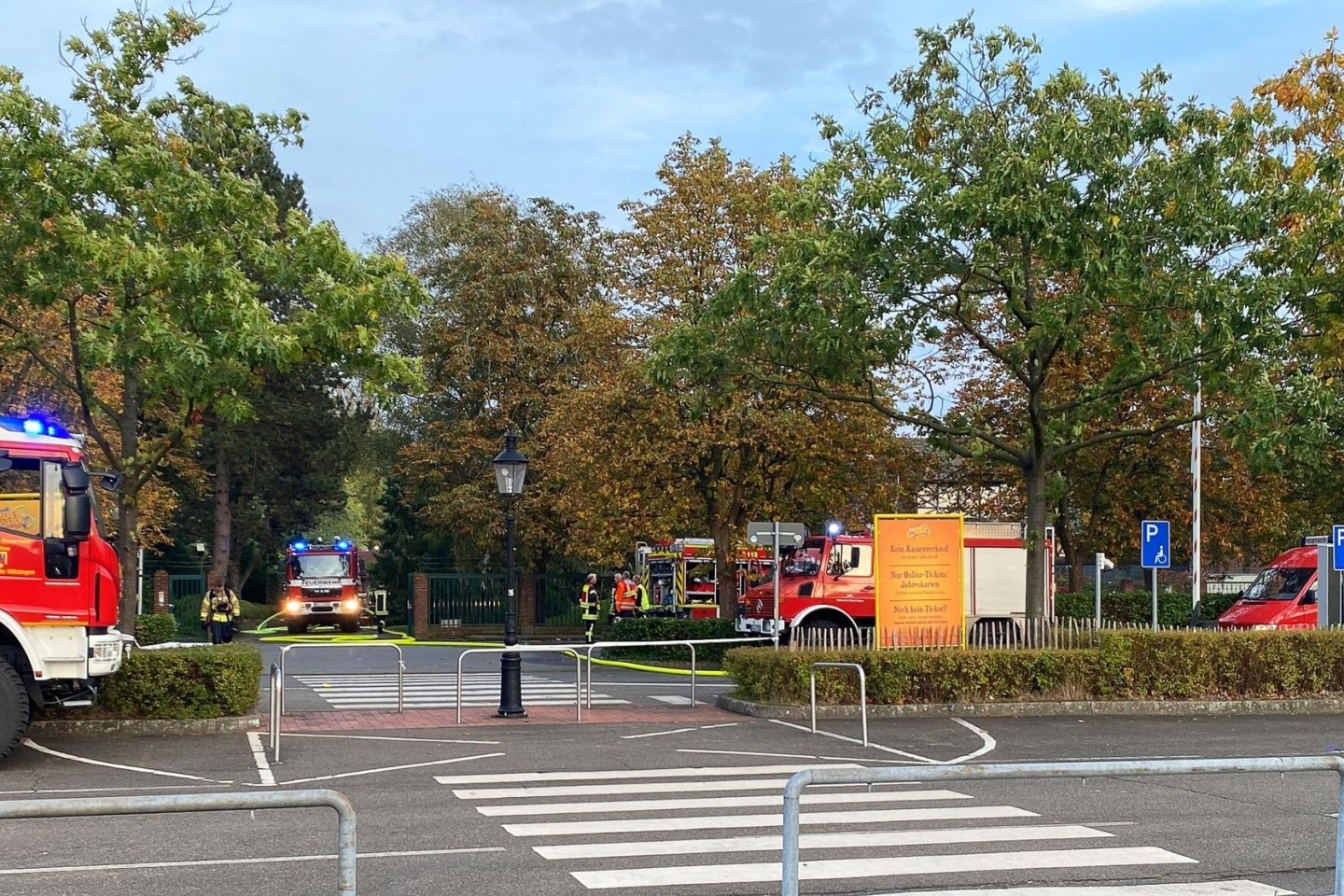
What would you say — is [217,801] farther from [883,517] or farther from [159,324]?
[883,517]

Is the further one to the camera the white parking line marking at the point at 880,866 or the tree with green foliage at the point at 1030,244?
the tree with green foliage at the point at 1030,244

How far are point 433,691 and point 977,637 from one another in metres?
8.78

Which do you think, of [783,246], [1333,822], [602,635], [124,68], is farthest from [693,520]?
[1333,822]

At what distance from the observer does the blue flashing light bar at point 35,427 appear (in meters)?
14.2

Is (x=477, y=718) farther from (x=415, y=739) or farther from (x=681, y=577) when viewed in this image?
(x=681, y=577)

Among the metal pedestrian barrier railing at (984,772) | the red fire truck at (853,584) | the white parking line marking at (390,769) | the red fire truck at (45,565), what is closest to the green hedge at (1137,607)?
the red fire truck at (853,584)

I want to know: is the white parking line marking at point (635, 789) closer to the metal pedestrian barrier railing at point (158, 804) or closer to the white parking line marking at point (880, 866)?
the white parking line marking at point (880, 866)

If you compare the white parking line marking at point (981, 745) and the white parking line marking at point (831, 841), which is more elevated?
the white parking line marking at point (831, 841)

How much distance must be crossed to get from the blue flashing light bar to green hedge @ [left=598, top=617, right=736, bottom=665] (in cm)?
1777

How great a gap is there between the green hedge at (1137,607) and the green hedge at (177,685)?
25432 millimetres

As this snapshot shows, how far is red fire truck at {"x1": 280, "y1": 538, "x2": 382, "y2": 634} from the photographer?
44.8 meters

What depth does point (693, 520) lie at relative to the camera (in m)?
34.0

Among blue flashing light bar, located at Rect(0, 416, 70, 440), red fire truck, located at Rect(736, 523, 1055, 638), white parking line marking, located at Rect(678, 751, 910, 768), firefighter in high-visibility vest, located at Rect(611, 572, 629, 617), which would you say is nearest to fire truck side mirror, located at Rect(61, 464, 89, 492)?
blue flashing light bar, located at Rect(0, 416, 70, 440)

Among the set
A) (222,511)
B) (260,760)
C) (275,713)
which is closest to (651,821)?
(260,760)
